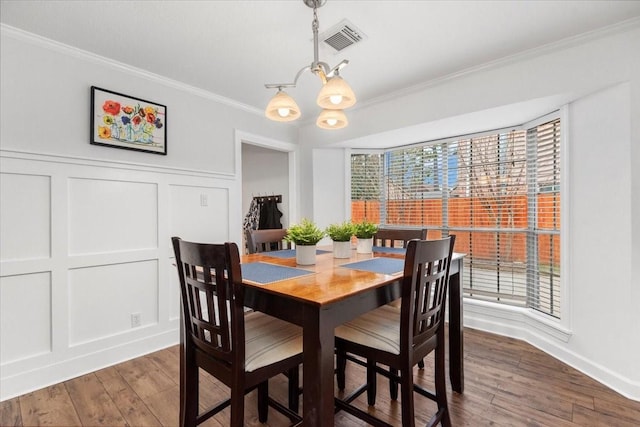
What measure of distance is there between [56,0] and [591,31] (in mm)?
3281

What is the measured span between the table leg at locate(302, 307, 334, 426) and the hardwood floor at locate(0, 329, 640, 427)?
0.71 m

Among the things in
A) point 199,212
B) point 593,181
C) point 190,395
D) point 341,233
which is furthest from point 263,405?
point 593,181

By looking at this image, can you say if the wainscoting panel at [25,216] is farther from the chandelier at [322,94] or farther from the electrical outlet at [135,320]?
the chandelier at [322,94]

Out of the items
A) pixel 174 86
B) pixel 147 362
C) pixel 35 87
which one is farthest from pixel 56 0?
pixel 147 362

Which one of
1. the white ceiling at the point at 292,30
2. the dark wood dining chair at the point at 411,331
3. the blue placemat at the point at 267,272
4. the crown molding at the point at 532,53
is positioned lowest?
the dark wood dining chair at the point at 411,331

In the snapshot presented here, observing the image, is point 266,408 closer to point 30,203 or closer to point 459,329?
point 459,329

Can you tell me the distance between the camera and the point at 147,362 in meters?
2.41

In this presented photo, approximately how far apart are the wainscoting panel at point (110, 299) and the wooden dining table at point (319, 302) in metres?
1.40

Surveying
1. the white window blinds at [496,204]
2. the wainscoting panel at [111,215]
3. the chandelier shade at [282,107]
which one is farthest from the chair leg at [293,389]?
the white window blinds at [496,204]

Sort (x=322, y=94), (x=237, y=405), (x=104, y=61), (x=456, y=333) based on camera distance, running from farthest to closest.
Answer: (x=104, y=61) < (x=456, y=333) < (x=322, y=94) < (x=237, y=405)

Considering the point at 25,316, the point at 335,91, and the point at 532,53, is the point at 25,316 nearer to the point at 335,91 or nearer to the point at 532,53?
the point at 335,91

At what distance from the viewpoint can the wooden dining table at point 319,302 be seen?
1090 mm

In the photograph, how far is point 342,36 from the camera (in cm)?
204

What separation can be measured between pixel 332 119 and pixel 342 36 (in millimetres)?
537
